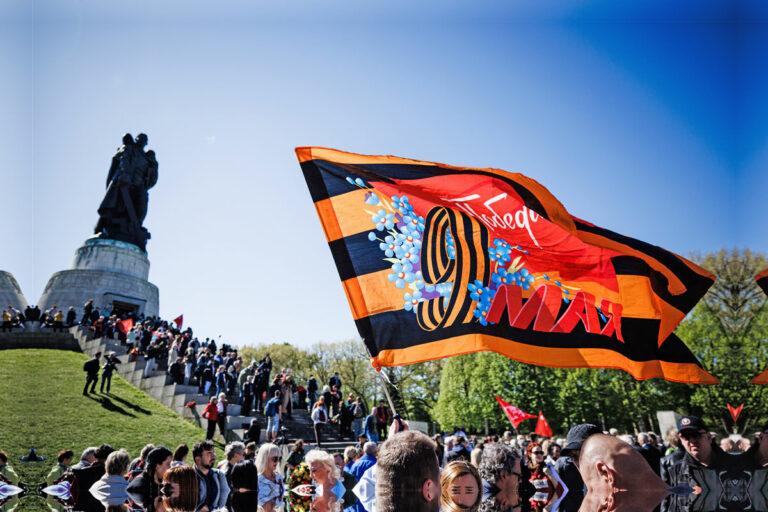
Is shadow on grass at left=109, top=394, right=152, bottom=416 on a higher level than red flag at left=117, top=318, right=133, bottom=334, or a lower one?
lower

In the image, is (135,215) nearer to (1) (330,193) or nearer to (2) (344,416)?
(2) (344,416)

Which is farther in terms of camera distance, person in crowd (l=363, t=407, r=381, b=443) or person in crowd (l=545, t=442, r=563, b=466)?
person in crowd (l=363, t=407, r=381, b=443)

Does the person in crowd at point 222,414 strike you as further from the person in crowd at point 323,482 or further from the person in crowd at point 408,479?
the person in crowd at point 408,479

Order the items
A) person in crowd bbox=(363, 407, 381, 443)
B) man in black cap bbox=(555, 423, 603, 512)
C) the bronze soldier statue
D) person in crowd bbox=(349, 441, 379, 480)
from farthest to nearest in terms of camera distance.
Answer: the bronze soldier statue
person in crowd bbox=(363, 407, 381, 443)
person in crowd bbox=(349, 441, 379, 480)
man in black cap bbox=(555, 423, 603, 512)

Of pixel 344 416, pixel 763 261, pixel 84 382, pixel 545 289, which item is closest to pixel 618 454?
pixel 545 289

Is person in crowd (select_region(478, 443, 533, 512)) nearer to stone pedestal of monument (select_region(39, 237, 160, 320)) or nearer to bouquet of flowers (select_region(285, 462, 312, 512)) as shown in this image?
bouquet of flowers (select_region(285, 462, 312, 512))

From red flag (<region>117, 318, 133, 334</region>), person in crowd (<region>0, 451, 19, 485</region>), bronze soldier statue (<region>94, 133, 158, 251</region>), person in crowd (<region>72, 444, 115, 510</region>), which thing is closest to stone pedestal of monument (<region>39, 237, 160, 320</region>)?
Answer: bronze soldier statue (<region>94, 133, 158, 251</region>)

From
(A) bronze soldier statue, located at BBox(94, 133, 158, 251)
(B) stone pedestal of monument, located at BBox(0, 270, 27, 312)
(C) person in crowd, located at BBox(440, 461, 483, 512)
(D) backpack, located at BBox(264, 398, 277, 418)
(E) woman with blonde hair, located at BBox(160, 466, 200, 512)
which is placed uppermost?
(A) bronze soldier statue, located at BBox(94, 133, 158, 251)

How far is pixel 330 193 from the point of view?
6730mm

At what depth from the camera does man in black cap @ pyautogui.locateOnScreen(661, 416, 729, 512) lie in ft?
20.6

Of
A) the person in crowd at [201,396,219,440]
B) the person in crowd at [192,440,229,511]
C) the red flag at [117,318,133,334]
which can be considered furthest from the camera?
the red flag at [117,318,133,334]

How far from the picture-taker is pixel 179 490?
4406 millimetres

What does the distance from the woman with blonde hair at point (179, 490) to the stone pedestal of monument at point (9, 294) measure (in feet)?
139

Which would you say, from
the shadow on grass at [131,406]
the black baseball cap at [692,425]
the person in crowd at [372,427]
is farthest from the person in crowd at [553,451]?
the shadow on grass at [131,406]
